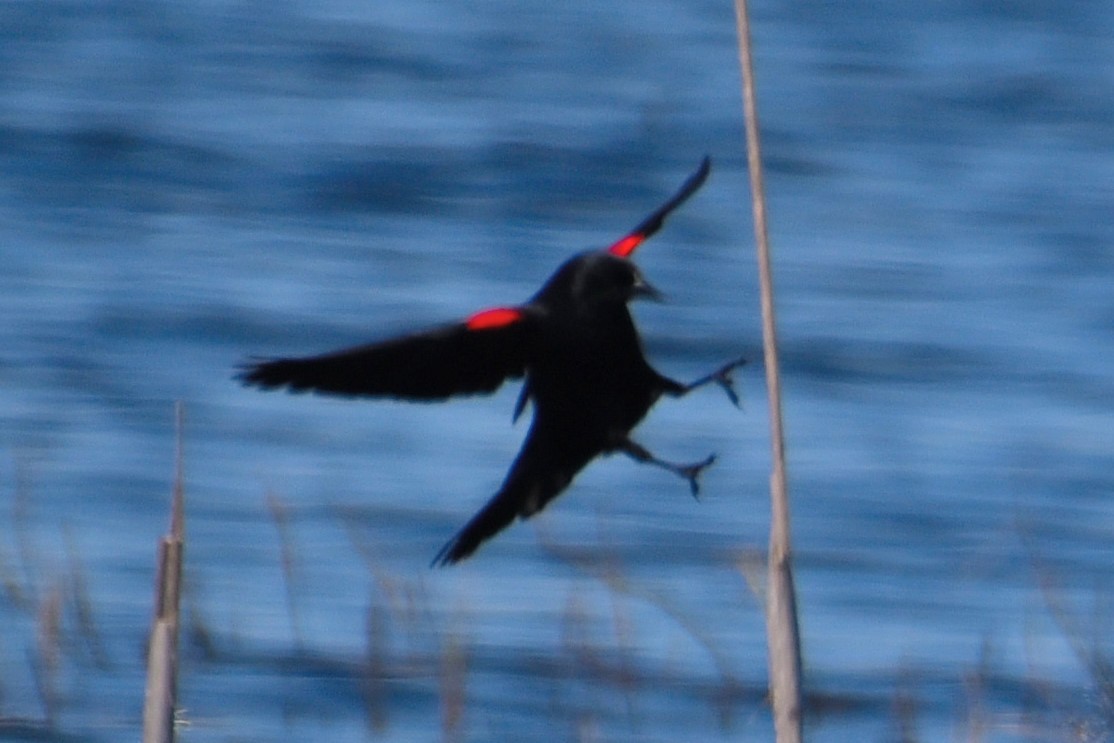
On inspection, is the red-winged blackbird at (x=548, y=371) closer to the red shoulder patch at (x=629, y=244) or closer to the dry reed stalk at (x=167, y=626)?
the red shoulder patch at (x=629, y=244)

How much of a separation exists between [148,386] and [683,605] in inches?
96.8

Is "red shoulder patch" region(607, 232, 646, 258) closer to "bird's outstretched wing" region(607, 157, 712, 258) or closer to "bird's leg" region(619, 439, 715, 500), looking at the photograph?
"bird's outstretched wing" region(607, 157, 712, 258)

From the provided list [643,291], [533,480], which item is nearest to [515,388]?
[533,480]

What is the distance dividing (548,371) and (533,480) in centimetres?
11

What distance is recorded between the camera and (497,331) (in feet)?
6.27

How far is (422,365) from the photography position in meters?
1.93

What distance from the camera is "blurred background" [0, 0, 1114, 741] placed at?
5.30 metres

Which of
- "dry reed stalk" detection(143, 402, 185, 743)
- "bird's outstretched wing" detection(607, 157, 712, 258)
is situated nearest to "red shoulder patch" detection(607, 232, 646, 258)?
"bird's outstretched wing" detection(607, 157, 712, 258)

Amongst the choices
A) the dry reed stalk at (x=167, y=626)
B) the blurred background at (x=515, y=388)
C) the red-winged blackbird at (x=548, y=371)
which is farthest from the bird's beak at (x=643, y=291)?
the blurred background at (x=515, y=388)

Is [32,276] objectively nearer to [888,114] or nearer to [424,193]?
[424,193]

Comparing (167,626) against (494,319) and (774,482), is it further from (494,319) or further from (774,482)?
(774,482)

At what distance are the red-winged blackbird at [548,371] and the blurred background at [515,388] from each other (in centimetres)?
166

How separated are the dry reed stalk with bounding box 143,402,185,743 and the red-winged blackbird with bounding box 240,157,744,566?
120 mm

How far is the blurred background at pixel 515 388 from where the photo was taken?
17.4 ft
